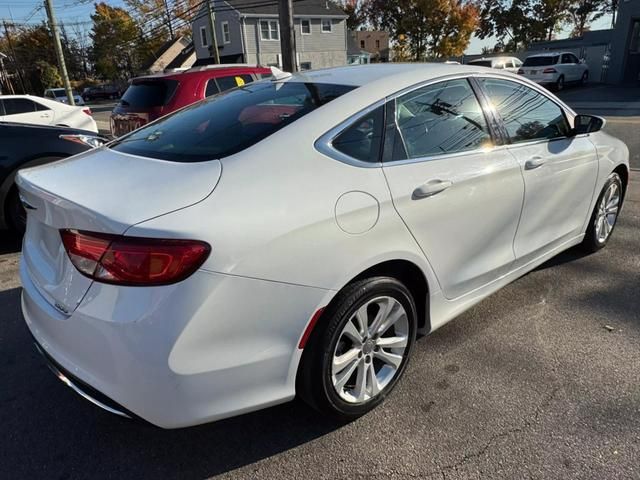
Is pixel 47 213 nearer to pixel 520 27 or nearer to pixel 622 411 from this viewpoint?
pixel 622 411

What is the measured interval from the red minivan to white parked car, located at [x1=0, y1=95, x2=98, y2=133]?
4.53m

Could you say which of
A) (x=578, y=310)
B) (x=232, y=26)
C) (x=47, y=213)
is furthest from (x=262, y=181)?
(x=232, y=26)

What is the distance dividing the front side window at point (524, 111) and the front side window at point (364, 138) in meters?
0.98

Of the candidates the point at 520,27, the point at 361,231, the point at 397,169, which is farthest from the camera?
the point at 520,27

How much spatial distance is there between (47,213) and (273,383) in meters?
1.18

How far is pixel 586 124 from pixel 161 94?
5.56 meters

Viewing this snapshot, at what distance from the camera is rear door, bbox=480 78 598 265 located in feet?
9.93

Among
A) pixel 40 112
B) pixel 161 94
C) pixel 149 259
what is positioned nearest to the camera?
pixel 149 259

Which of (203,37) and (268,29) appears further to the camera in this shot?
(203,37)

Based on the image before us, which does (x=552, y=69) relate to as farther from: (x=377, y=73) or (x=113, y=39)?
(x=113, y=39)

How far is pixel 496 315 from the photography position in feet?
10.9

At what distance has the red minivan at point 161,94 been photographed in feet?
22.7

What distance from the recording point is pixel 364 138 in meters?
2.31

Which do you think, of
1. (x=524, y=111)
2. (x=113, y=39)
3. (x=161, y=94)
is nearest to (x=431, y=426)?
(x=524, y=111)
